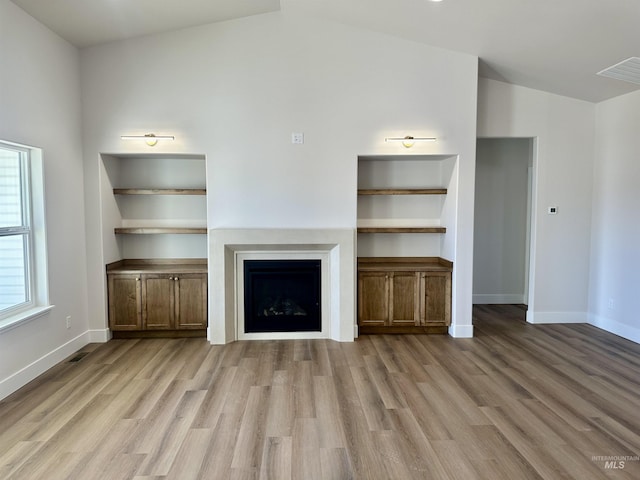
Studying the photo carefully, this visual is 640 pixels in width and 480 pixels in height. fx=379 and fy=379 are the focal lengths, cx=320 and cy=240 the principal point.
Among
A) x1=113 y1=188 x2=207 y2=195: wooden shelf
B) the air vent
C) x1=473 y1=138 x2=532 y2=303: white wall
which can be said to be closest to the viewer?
the air vent

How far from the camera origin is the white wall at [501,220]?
5.87 m

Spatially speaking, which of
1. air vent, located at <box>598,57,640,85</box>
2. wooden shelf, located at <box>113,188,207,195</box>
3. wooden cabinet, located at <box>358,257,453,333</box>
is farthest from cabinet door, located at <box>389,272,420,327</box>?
air vent, located at <box>598,57,640,85</box>

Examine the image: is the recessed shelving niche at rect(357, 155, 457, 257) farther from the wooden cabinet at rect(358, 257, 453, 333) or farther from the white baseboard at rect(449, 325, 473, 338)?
the white baseboard at rect(449, 325, 473, 338)

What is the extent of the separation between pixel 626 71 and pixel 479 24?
63.6 inches

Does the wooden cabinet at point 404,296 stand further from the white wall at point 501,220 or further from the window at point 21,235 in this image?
the window at point 21,235

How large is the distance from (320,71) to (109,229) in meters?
3.04

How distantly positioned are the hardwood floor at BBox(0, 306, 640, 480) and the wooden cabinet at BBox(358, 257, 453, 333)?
1.32 ft

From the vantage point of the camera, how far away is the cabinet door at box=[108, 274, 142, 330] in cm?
435

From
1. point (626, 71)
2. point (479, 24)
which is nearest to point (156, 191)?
point (479, 24)

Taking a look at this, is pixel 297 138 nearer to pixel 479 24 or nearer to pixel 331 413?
pixel 479 24

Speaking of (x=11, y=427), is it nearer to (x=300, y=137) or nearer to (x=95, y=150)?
(x=95, y=150)

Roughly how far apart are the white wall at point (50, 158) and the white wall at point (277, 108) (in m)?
0.18

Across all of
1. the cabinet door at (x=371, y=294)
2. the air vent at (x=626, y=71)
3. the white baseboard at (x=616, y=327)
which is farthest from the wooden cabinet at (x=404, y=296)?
the air vent at (x=626, y=71)

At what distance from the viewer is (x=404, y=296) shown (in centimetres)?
453
